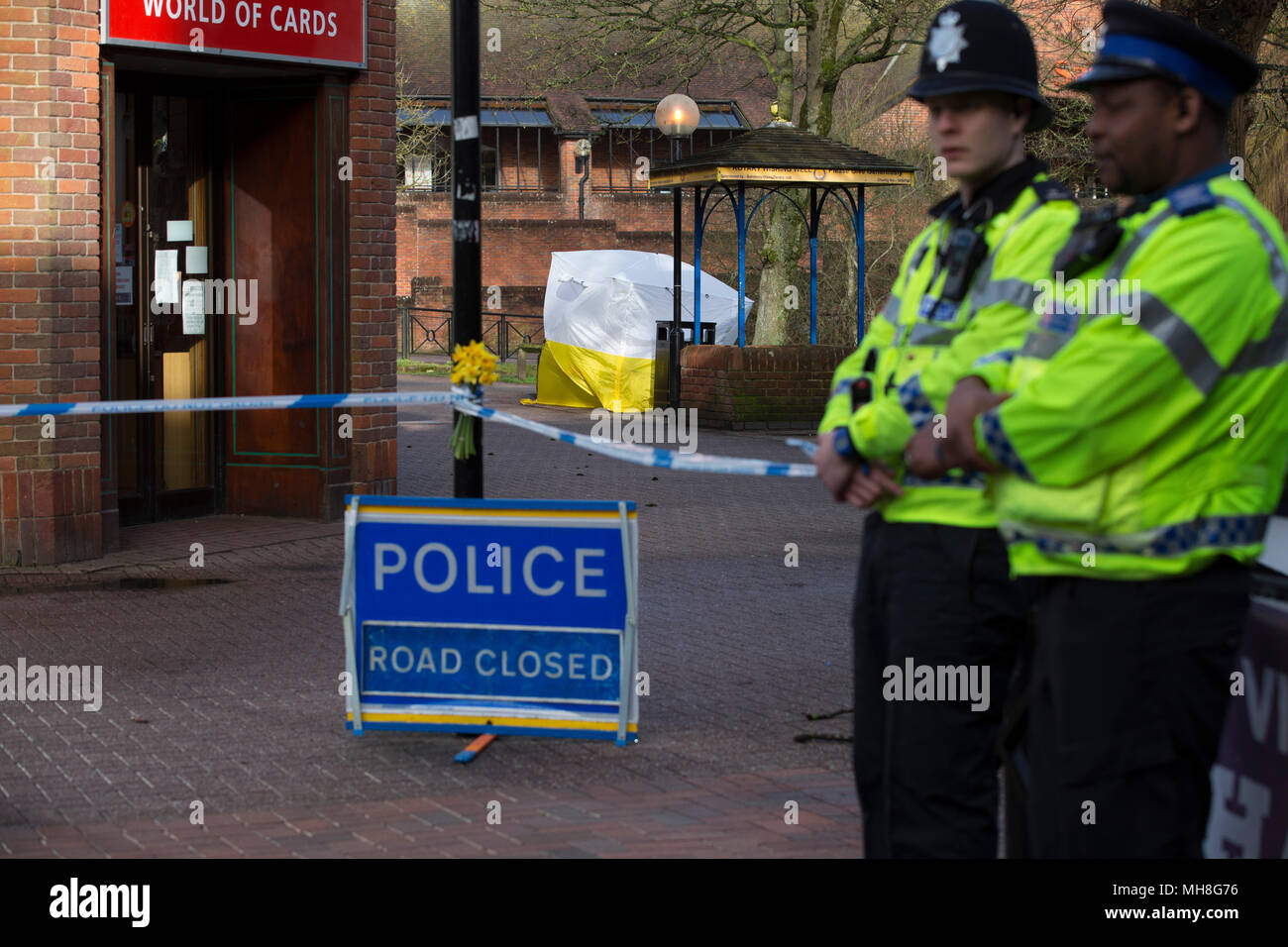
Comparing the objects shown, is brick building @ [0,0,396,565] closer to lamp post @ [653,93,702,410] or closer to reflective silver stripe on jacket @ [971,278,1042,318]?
reflective silver stripe on jacket @ [971,278,1042,318]

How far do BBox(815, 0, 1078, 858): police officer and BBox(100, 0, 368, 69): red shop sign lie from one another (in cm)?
771

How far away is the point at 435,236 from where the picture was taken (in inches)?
1788

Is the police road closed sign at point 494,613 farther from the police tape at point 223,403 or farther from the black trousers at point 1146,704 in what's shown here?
the black trousers at point 1146,704

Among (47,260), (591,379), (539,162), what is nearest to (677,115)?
(591,379)

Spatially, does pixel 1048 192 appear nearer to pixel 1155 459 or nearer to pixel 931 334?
pixel 931 334

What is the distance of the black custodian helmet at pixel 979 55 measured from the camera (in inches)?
131

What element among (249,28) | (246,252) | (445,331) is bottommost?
(445,331)

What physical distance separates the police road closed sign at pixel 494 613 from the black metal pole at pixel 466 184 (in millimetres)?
343

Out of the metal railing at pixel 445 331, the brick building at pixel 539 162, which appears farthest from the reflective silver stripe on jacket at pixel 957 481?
the brick building at pixel 539 162

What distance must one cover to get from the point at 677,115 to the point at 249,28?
11.8 metres

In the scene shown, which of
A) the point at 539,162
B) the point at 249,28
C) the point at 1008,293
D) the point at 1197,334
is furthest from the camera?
the point at 539,162

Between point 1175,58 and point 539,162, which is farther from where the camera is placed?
point 539,162

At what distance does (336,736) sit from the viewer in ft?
20.1

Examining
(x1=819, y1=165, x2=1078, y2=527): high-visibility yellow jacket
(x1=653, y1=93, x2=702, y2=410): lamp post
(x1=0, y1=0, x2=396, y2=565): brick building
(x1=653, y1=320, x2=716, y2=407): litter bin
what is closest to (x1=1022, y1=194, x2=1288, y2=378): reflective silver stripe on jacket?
(x1=819, y1=165, x2=1078, y2=527): high-visibility yellow jacket
